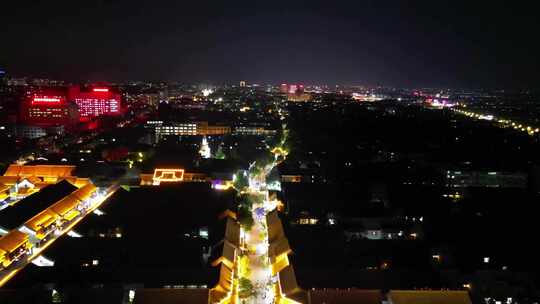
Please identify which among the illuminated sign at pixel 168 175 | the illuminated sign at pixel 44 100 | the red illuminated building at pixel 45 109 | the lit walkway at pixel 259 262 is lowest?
the lit walkway at pixel 259 262

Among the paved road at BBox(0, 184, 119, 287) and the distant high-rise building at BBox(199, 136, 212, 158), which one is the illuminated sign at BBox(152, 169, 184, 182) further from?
the distant high-rise building at BBox(199, 136, 212, 158)

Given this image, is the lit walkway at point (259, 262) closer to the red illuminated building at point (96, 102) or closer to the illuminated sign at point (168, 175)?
the illuminated sign at point (168, 175)

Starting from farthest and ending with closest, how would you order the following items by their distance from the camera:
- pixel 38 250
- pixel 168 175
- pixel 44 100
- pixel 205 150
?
pixel 44 100 < pixel 205 150 < pixel 168 175 < pixel 38 250

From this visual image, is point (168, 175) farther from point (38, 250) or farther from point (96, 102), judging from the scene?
point (96, 102)

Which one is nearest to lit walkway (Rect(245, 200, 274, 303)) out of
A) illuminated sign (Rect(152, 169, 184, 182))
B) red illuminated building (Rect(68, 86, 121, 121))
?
illuminated sign (Rect(152, 169, 184, 182))

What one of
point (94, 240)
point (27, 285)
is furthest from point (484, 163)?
point (27, 285)

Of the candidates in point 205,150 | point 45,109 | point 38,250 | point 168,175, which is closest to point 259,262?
point 38,250

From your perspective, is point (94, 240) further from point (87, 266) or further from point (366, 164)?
point (366, 164)

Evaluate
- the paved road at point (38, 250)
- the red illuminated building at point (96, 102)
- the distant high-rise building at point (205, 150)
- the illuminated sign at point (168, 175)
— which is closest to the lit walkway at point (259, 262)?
the illuminated sign at point (168, 175)
